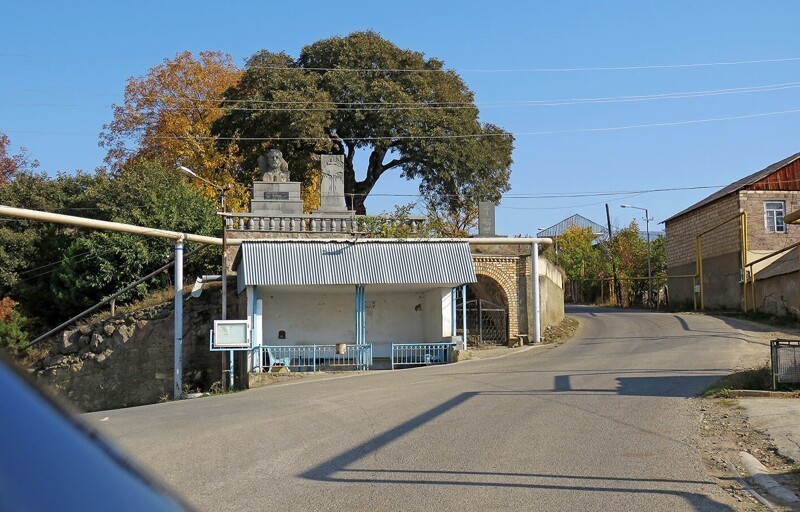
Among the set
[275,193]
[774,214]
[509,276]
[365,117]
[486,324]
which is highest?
[365,117]

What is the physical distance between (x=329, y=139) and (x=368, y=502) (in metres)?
32.8

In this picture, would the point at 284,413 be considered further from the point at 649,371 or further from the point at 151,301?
the point at 151,301

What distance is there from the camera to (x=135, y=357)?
93.6 feet

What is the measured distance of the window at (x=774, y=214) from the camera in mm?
35938

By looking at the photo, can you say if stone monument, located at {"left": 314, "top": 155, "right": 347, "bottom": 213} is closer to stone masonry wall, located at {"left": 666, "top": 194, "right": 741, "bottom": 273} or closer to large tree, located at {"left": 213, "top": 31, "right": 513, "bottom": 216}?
large tree, located at {"left": 213, "top": 31, "right": 513, "bottom": 216}

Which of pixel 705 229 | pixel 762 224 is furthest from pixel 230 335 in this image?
pixel 705 229

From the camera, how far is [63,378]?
1137 inches

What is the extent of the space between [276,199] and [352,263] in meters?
6.33

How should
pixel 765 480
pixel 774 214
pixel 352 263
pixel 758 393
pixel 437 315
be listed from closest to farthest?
pixel 765 480 < pixel 758 393 < pixel 352 263 < pixel 437 315 < pixel 774 214

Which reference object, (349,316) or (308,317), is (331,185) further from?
(308,317)

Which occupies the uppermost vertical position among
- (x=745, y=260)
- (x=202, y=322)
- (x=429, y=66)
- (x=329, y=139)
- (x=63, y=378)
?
(x=429, y=66)

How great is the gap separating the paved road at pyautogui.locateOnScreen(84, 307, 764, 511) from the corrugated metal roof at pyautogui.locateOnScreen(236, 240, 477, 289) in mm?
4234

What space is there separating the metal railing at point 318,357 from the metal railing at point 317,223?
5133mm

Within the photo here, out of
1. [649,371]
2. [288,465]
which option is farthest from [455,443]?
[649,371]
